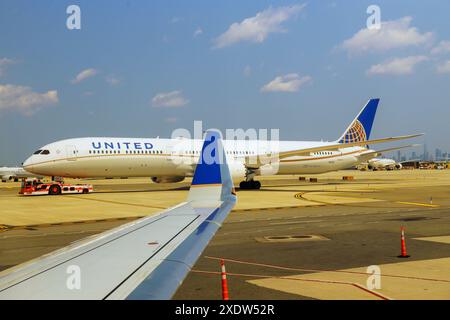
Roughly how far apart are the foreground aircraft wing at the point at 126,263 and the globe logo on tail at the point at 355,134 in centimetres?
4972

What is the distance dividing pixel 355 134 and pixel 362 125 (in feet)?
5.35

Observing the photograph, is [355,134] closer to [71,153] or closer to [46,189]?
[71,153]

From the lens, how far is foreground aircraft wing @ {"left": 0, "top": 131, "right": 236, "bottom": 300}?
3.70m

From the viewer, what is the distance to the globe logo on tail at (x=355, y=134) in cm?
5538

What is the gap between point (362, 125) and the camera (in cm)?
5612

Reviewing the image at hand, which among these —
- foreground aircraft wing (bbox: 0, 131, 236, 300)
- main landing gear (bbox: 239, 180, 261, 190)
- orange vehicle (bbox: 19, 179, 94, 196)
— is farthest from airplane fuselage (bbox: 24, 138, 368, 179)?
foreground aircraft wing (bbox: 0, 131, 236, 300)

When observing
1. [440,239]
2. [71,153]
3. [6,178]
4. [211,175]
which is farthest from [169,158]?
[6,178]

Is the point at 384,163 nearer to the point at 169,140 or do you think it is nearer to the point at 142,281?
the point at 169,140

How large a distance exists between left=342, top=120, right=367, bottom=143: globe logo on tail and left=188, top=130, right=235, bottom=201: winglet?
48.6 metres

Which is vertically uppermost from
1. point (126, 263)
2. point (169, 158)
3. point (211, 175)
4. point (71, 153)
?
point (71, 153)

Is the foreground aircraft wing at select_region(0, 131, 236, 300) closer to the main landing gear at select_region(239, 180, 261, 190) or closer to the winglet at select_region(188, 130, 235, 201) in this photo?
the winglet at select_region(188, 130, 235, 201)

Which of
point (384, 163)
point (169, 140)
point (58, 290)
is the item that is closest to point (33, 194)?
Answer: point (169, 140)
